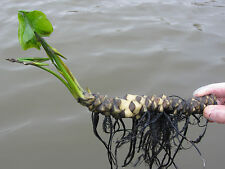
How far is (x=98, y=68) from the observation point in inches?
90.4

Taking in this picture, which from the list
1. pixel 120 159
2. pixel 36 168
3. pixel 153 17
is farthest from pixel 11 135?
pixel 153 17

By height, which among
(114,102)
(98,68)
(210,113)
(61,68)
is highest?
(61,68)

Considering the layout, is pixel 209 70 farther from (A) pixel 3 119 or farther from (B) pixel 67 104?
(A) pixel 3 119

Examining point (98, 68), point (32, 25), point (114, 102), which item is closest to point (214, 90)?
point (114, 102)

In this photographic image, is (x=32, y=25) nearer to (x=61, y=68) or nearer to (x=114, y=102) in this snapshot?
(x=61, y=68)

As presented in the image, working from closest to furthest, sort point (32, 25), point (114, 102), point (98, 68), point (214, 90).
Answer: point (32, 25) → point (114, 102) → point (214, 90) → point (98, 68)

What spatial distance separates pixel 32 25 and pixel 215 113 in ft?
3.07

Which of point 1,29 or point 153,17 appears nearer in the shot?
point 1,29

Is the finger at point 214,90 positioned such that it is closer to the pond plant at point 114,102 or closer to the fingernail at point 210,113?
the pond plant at point 114,102

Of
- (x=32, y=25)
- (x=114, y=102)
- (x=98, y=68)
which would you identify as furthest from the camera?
(x=98, y=68)

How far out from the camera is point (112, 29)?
2.99 meters

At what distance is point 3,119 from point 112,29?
5.72 feet

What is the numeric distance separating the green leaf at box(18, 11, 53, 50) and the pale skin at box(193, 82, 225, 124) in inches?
34.1

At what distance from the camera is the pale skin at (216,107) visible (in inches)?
45.7
